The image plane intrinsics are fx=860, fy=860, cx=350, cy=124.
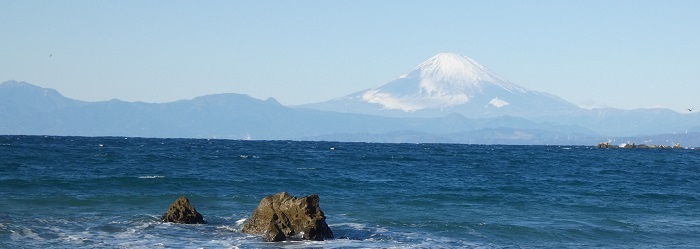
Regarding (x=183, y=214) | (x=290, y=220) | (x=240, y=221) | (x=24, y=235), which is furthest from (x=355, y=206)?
(x=24, y=235)

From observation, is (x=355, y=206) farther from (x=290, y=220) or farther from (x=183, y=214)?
(x=290, y=220)

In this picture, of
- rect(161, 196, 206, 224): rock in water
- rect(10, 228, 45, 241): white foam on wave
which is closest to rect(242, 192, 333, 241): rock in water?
rect(161, 196, 206, 224): rock in water

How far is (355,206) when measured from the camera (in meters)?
41.0

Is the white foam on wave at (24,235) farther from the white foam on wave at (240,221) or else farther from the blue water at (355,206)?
the white foam on wave at (240,221)

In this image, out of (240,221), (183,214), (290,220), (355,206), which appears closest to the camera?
(290,220)

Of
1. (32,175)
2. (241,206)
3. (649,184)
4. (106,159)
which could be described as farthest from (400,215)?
(106,159)

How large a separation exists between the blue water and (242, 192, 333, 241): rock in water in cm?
62

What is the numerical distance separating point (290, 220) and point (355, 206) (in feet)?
36.2

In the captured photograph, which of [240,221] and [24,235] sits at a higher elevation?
[240,221]

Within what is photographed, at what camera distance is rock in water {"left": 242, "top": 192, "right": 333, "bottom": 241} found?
29.4 m

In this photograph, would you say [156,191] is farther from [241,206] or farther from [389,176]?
[389,176]

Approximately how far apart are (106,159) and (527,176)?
34602 millimetres

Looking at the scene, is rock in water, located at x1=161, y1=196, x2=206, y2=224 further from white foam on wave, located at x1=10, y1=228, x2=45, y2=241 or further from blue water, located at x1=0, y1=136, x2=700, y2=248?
white foam on wave, located at x1=10, y1=228, x2=45, y2=241

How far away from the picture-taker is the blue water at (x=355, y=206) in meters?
30.3
